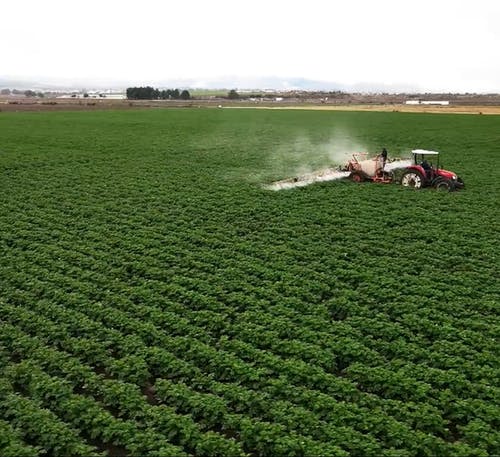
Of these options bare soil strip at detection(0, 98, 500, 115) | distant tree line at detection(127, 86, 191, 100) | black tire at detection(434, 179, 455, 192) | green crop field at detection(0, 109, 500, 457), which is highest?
distant tree line at detection(127, 86, 191, 100)

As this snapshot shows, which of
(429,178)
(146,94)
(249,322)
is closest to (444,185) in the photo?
(429,178)

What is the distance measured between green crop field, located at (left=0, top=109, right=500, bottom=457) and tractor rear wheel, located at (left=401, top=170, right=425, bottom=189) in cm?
116

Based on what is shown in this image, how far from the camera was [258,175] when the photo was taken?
27.6 metres

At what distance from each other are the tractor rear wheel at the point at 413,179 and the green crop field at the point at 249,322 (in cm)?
116

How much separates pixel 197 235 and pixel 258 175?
1171 centimetres

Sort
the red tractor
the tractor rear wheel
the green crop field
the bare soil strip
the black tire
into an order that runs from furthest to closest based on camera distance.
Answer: the bare soil strip, the tractor rear wheel, the red tractor, the black tire, the green crop field

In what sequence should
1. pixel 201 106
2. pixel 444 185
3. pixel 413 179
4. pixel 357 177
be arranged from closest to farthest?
pixel 444 185
pixel 413 179
pixel 357 177
pixel 201 106

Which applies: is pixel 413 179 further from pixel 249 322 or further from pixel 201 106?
pixel 201 106

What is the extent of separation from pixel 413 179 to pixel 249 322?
51.1 ft

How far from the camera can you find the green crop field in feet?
25.5

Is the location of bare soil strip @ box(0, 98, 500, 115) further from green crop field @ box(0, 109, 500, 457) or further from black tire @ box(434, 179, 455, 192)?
green crop field @ box(0, 109, 500, 457)

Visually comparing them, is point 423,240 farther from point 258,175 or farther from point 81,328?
point 258,175

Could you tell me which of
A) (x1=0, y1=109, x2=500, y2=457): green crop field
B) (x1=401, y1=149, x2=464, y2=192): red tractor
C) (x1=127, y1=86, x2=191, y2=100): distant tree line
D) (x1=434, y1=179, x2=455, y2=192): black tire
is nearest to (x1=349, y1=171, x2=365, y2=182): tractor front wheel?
(x1=0, y1=109, x2=500, y2=457): green crop field

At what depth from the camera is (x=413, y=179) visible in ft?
77.6
